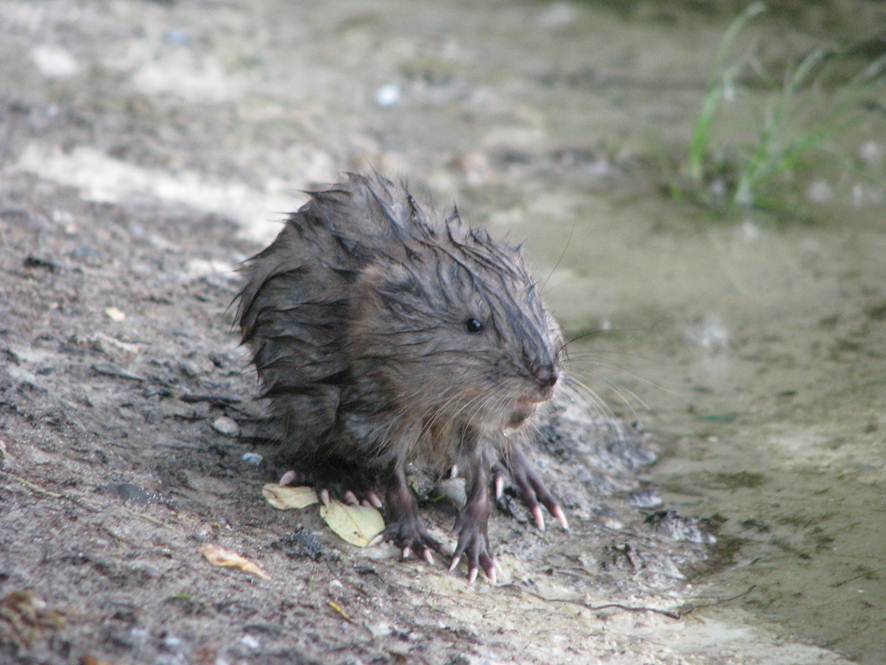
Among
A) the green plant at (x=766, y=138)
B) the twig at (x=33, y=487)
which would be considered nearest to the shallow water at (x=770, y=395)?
the green plant at (x=766, y=138)

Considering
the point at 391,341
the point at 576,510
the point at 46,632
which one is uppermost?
the point at 391,341

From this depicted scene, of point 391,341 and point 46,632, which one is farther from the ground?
point 391,341

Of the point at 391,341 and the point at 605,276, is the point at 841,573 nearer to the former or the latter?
the point at 391,341

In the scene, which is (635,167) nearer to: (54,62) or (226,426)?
(54,62)

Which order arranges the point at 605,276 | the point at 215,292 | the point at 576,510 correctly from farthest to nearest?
the point at 605,276
the point at 215,292
the point at 576,510

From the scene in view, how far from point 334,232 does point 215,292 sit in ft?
5.05

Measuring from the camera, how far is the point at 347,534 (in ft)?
13.3

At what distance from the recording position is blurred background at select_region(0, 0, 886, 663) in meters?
4.65

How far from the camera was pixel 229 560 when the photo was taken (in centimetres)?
351

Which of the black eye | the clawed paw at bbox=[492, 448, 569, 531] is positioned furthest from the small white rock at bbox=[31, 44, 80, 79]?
the black eye

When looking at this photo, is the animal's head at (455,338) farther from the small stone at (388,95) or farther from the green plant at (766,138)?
the small stone at (388,95)

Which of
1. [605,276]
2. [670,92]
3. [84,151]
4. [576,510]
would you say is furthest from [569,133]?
[576,510]

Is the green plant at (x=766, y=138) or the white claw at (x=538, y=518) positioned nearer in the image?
the white claw at (x=538, y=518)

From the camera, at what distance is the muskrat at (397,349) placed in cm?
390
